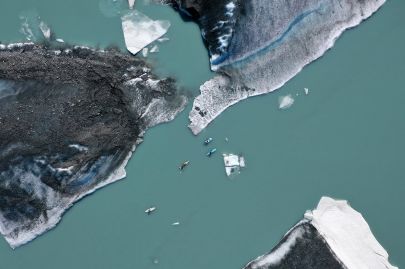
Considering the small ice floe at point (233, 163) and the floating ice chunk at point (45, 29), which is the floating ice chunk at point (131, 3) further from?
the small ice floe at point (233, 163)

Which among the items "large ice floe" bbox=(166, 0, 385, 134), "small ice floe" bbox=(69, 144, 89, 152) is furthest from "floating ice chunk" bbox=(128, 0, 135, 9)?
"small ice floe" bbox=(69, 144, 89, 152)

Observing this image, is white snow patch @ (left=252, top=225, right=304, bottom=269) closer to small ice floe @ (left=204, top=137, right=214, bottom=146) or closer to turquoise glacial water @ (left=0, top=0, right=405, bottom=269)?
turquoise glacial water @ (left=0, top=0, right=405, bottom=269)

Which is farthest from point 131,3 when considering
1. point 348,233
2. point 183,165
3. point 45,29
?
point 348,233

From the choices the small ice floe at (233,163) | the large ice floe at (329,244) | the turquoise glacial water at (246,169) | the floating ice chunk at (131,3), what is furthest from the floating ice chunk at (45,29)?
the large ice floe at (329,244)

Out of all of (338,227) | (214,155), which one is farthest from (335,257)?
(214,155)

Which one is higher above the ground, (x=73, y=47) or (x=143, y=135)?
(x=73, y=47)

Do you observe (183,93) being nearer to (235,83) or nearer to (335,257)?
(235,83)

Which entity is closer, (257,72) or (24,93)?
(24,93)
